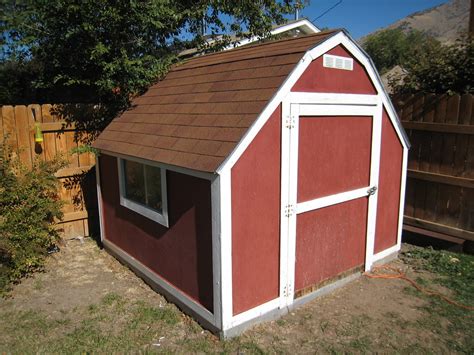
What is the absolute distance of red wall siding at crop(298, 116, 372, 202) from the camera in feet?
13.5

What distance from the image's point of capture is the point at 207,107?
416 cm

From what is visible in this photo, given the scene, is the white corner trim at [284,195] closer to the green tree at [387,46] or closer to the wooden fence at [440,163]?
the wooden fence at [440,163]

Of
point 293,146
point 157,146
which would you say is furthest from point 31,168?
point 293,146

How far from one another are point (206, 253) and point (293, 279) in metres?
1.07

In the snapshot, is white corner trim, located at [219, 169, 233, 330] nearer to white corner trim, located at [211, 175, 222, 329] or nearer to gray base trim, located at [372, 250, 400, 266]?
white corner trim, located at [211, 175, 222, 329]

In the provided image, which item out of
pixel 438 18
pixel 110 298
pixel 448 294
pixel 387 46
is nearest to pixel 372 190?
pixel 448 294

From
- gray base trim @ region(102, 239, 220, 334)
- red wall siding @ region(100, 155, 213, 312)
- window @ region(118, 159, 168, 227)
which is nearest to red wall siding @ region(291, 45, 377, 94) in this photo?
red wall siding @ region(100, 155, 213, 312)

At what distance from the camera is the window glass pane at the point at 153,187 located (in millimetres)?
4488

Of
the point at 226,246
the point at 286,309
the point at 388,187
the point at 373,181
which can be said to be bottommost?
the point at 286,309

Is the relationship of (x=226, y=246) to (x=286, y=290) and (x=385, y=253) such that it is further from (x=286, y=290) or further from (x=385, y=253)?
(x=385, y=253)

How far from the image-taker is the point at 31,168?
5.80 m

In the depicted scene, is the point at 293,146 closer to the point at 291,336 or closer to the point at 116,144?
the point at 291,336

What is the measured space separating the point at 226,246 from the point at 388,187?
9.25ft

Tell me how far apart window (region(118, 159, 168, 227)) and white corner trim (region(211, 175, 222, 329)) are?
2.94ft
